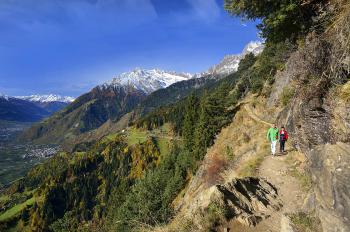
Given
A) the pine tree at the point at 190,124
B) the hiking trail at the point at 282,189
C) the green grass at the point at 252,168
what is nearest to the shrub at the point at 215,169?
the green grass at the point at 252,168

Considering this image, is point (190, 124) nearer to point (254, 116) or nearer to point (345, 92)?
point (254, 116)

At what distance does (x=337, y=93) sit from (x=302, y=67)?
4.61 m

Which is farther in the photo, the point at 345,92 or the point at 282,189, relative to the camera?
the point at 282,189

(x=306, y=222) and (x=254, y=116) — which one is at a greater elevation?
(x=254, y=116)

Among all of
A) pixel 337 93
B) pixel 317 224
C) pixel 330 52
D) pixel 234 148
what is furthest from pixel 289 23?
pixel 234 148

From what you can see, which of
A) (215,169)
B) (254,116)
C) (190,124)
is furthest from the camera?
(190,124)

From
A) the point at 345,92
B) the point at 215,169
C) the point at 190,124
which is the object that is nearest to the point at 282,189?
the point at 345,92

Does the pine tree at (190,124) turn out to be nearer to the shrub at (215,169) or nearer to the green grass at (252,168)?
the shrub at (215,169)

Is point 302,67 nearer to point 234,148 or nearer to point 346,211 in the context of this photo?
point 346,211

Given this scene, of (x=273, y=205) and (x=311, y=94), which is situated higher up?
(x=311, y=94)

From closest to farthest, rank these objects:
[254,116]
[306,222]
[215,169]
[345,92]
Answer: [306,222] < [345,92] < [215,169] < [254,116]

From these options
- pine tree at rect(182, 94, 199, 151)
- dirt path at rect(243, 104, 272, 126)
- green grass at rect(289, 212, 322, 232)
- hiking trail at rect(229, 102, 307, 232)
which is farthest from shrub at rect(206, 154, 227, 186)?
pine tree at rect(182, 94, 199, 151)

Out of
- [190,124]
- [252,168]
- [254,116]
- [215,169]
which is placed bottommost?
[215,169]

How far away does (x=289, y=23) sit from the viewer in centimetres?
2808
